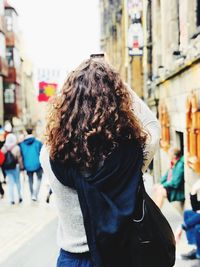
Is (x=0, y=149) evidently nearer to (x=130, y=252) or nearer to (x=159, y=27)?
(x=159, y=27)

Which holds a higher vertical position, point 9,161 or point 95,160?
point 95,160

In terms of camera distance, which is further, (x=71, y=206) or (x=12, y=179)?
(x=12, y=179)

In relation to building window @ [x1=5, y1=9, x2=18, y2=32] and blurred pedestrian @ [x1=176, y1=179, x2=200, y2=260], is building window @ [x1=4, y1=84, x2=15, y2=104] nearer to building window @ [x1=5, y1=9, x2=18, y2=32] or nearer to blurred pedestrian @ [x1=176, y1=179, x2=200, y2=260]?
building window @ [x1=5, y1=9, x2=18, y2=32]

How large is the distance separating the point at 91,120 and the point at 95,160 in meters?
0.16

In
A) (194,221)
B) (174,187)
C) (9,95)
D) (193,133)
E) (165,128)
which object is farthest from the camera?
(9,95)

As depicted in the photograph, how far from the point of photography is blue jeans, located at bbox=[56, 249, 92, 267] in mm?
2471

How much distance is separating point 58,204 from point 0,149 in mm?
10826

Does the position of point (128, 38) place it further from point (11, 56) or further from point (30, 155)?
point (11, 56)

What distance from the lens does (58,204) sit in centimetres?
253

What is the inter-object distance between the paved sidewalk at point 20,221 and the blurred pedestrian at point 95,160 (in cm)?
519

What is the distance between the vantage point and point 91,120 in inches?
93.6

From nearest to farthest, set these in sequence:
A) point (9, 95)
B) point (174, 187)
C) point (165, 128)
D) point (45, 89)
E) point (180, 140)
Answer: point (174, 187) → point (180, 140) → point (165, 128) → point (45, 89) → point (9, 95)

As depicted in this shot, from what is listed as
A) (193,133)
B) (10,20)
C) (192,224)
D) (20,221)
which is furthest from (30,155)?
(10,20)

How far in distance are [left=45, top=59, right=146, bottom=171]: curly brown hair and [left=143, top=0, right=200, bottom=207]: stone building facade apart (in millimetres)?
6584
